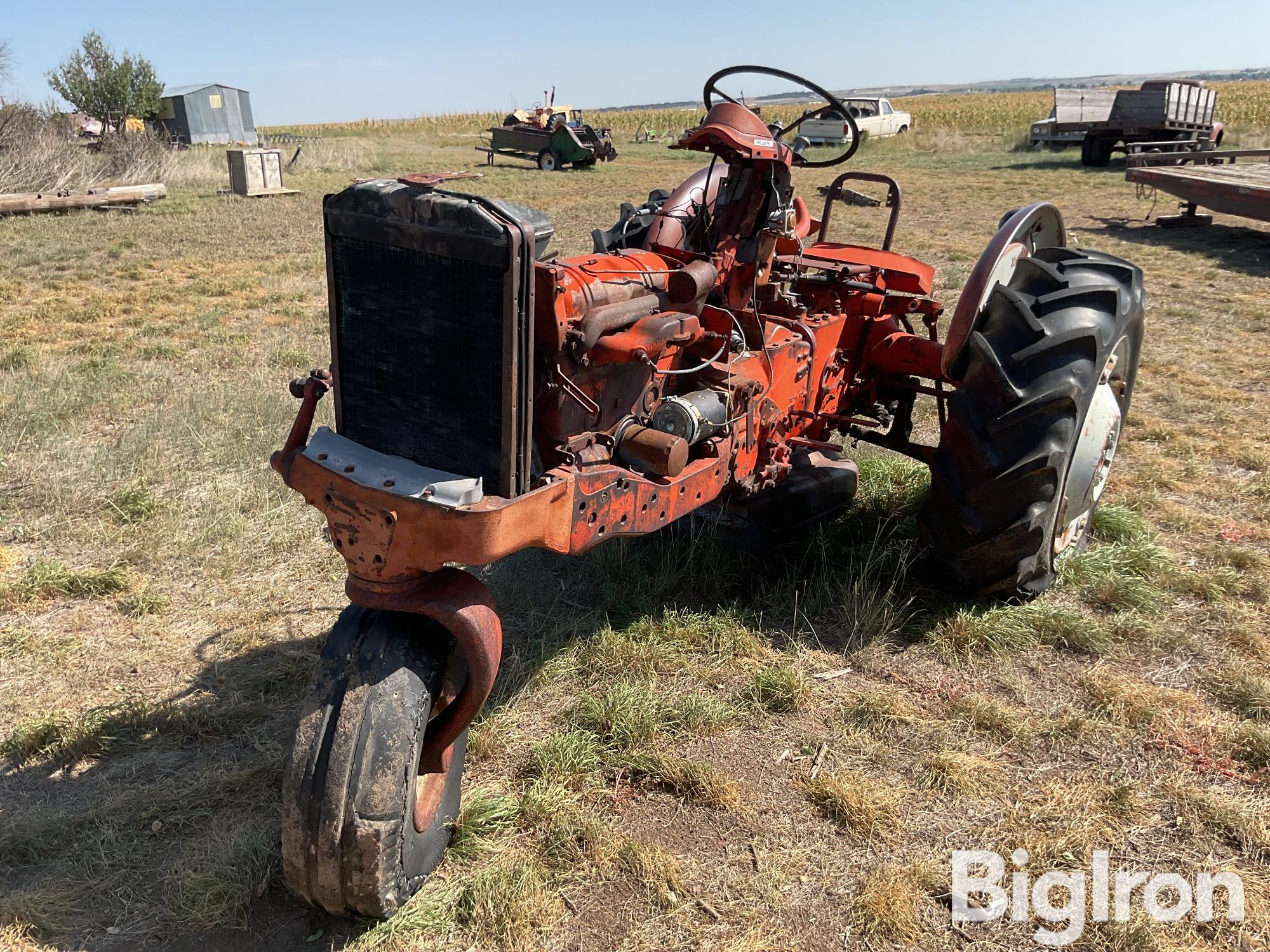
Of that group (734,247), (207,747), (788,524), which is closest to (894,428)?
(788,524)

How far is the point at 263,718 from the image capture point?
314 centimetres

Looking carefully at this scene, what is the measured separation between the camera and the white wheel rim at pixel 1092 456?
3.62 metres

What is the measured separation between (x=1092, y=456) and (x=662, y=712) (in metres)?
2.01

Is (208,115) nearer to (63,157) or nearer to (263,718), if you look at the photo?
(63,157)

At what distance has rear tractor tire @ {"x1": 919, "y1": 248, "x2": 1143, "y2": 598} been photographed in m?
3.27

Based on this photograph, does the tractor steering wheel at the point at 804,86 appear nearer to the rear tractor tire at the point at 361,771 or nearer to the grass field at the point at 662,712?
the grass field at the point at 662,712

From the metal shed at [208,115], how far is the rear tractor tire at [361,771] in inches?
1656

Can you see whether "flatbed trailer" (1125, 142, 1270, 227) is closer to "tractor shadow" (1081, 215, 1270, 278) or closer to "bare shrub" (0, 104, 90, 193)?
"tractor shadow" (1081, 215, 1270, 278)

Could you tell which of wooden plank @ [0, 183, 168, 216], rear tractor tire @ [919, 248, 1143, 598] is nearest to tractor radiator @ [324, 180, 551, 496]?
rear tractor tire @ [919, 248, 1143, 598]

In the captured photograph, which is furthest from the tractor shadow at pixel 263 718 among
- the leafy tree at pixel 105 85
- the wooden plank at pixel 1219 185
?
the leafy tree at pixel 105 85

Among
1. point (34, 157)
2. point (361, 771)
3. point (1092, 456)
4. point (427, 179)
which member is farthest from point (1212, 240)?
point (34, 157)

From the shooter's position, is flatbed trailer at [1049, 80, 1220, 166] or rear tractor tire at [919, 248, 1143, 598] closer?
rear tractor tire at [919, 248, 1143, 598]

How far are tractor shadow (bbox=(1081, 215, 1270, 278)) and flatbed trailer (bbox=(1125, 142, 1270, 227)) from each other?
1.02 ft

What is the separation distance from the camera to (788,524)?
4117 mm
